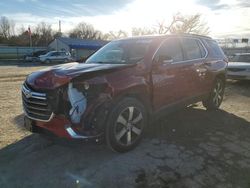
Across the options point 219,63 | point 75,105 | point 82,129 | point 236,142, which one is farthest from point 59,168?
point 219,63

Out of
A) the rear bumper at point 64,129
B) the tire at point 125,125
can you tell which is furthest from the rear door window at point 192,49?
the rear bumper at point 64,129

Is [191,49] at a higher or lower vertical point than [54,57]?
higher

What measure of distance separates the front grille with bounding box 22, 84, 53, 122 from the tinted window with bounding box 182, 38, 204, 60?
118 inches

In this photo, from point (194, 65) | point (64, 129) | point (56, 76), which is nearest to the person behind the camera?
point (64, 129)

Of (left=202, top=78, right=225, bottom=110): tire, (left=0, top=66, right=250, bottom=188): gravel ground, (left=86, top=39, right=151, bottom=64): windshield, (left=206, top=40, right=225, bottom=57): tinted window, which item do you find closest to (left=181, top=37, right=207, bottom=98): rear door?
(left=206, top=40, right=225, bottom=57): tinted window

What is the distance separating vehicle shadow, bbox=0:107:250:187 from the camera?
349cm

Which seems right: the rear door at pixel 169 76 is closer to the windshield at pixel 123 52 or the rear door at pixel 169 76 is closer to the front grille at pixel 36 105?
the windshield at pixel 123 52

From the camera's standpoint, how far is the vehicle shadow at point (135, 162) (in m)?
3.49

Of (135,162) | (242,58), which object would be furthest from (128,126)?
(242,58)

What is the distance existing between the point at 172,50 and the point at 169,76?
0.61 m

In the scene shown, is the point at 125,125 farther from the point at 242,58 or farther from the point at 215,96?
the point at 242,58

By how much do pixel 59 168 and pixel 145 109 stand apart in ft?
5.18

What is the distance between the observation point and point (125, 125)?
13.3 feet

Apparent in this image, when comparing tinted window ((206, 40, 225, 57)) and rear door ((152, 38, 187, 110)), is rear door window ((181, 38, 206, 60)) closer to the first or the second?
rear door ((152, 38, 187, 110))
